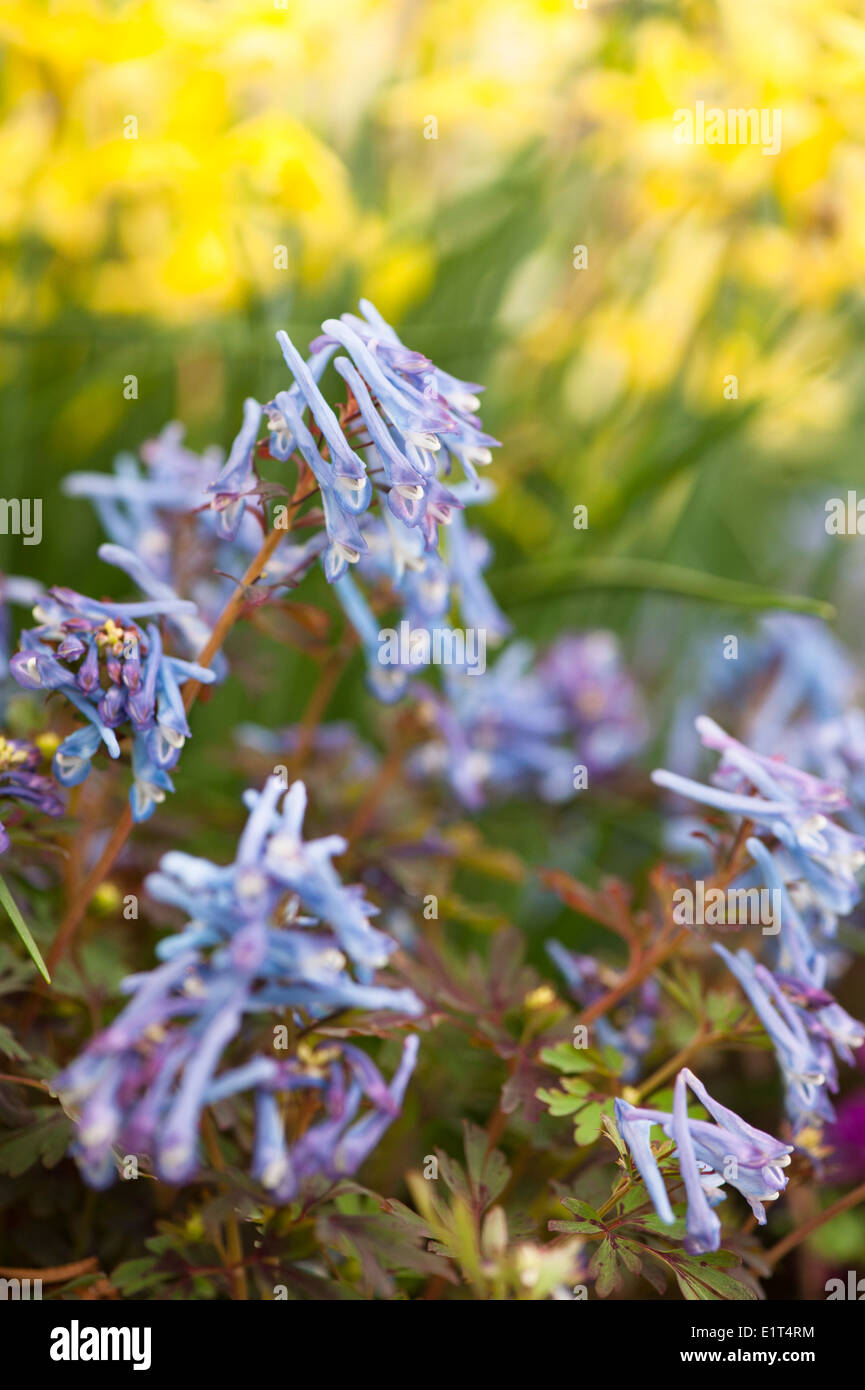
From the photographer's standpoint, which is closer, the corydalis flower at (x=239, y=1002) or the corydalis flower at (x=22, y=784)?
the corydalis flower at (x=239, y=1002)

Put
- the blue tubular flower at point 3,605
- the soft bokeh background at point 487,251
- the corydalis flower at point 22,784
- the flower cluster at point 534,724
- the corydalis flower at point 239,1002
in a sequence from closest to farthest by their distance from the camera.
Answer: the corydalis flower at point 239,1002 → the corydalis flower at point 22,784 → the blue tubular flower at point 3,605 → the flower cluster at point 534,724 → the soft bokeh background at point 487,251

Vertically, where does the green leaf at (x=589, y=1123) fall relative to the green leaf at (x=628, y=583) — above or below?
below

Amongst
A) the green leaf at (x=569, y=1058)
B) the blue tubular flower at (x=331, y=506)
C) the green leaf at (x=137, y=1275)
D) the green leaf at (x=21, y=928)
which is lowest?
the green leaf at (x=137, y=1275)

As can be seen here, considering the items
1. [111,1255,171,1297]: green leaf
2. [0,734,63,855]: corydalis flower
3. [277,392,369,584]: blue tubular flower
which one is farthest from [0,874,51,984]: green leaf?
[277,392,369,584]: blue tubular flower

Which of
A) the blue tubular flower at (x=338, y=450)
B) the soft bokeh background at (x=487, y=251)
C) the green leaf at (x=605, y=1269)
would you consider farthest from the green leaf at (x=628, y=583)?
the green leaf at (x=605, y=1269)

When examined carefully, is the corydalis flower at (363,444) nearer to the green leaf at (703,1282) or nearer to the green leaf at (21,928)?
the green leaf at (21,928)

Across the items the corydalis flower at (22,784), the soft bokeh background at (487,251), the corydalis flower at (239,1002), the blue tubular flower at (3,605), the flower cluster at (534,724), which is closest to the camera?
the corydalis flower at (239,1002)

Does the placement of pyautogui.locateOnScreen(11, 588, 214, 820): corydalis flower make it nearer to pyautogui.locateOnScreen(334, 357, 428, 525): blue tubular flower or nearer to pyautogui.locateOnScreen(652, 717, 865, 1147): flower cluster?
pyautogui.locateOnScreen(334, 357, 428, 525): blue tubular flower
